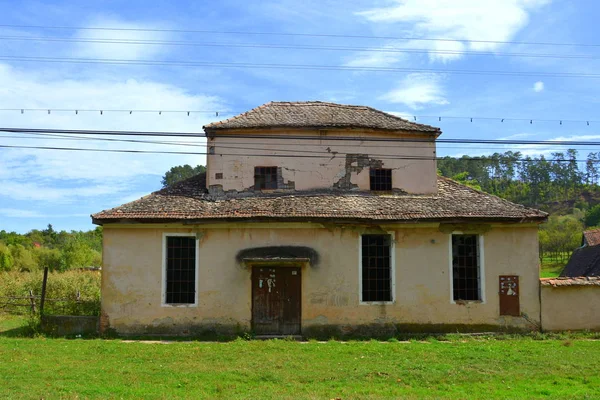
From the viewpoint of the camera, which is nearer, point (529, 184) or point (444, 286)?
point (444, 286)

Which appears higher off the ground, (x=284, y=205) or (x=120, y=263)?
(x=284, y=205)

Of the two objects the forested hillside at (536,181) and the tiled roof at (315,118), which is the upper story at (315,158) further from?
the forested hillside at (536,181)

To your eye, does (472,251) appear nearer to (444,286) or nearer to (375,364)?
(444,286)

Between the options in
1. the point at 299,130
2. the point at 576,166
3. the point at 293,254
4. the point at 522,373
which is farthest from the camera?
the point at 576,166

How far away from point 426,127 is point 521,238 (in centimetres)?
520

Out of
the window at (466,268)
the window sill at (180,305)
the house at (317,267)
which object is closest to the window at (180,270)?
the house at (317,267)

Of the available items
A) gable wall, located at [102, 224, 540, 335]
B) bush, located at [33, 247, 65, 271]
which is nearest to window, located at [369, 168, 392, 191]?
gable wall, located at [102, 224, 540, 335]

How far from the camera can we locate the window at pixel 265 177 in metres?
19.4

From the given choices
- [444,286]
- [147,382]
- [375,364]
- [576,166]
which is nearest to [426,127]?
[444,286]

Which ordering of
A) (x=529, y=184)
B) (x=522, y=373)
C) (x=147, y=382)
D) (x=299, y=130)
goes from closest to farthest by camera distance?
(x=147, y=382) → (x=522, y=373) → (x=299, y=130) → (x=529, y=184)

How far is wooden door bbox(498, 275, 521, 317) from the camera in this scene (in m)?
17.5

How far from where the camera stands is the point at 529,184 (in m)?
104

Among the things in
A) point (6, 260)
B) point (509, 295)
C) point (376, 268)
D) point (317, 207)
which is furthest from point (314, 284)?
point (6, 260)

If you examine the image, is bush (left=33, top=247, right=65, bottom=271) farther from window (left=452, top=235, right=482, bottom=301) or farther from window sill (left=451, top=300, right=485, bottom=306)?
window sill (left=451, top=300, right=485, bottom=306)
